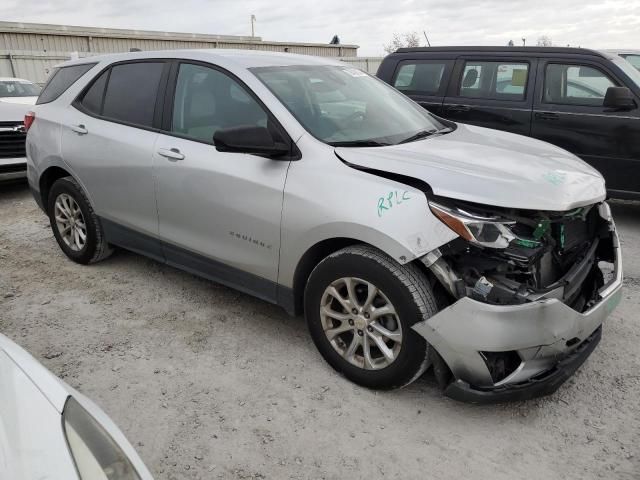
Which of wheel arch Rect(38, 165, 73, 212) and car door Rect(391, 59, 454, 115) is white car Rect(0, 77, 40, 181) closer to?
wheel arch Rect(38, 165, 73, 212)

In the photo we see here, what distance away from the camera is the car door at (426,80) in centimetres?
629

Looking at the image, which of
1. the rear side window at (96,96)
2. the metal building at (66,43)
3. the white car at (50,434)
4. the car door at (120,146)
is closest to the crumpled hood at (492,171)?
the car door at (120,146)

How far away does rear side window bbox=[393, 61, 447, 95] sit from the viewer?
6344 millimetres

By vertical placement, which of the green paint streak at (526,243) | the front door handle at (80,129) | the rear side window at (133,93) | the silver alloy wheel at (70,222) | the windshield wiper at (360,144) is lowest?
the silver alloy wheel at (70,222)

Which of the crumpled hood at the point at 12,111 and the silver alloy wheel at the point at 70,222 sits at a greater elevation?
the crumpled hood at the point at 12,111

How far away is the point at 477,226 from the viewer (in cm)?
248

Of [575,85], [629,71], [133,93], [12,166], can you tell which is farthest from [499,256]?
[12,166]

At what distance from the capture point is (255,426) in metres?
2.66

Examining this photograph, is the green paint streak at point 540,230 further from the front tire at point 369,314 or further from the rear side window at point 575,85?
the rear side window at point 575,85

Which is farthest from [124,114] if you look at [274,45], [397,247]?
[274,45]

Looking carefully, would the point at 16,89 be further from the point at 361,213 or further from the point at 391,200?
the point at 391,200

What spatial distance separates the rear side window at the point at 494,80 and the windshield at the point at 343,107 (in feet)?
8.04

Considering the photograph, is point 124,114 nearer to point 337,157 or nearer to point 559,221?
point 337,157

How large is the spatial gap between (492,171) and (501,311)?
2.38ft
